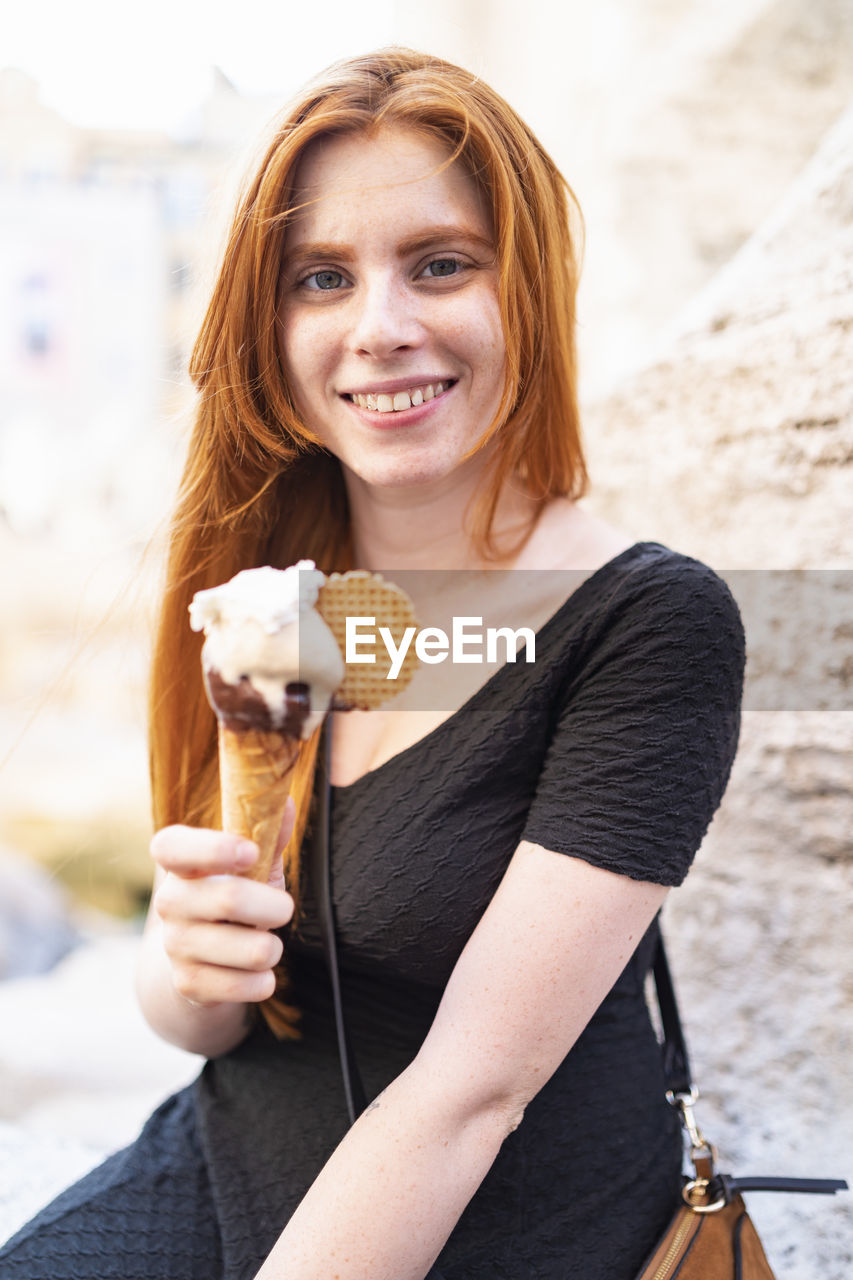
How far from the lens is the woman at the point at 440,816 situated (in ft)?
3.10

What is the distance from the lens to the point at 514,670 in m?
1.15

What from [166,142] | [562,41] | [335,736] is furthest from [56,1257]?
[166,142]

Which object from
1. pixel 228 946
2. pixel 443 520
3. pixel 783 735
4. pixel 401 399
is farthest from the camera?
pixel 783 735

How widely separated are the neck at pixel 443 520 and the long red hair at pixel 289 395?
2 centimetres

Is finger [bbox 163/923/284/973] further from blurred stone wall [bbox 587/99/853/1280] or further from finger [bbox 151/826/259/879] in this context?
blurred stone wall [bbox 587/99/853/1280]

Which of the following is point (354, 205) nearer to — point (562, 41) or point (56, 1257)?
point (56, 1257)

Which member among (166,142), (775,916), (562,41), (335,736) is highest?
(166,142)

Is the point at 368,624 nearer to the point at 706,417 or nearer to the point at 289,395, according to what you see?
the point at 289,395

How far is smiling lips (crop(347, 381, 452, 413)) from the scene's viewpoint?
111 cm

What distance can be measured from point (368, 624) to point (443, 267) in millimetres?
424

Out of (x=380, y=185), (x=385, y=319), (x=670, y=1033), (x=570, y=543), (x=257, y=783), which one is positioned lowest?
(x=670, y=1033)

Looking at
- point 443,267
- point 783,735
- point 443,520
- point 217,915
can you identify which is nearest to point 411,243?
point 443,267

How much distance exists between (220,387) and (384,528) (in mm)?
307

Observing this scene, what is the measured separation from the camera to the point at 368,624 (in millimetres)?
1162
